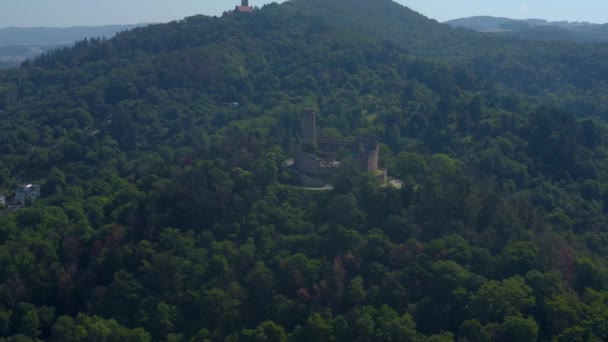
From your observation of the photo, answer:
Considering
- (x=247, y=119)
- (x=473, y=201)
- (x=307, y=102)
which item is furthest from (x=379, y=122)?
(x=473, y=201)

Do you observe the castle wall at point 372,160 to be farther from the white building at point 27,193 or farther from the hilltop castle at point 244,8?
the hilltop castle at point 244,8

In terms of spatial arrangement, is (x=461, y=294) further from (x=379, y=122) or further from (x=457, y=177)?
(x=379, y=122)

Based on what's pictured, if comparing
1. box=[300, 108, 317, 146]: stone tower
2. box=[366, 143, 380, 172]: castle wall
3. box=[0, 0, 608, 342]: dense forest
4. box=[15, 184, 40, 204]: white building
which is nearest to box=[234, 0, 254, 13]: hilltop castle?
box=[0, 0, 608, 342]: dense forest

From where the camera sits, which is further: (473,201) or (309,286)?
(473,201)

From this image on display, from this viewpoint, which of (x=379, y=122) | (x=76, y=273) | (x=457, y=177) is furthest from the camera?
(x=379, y=122)

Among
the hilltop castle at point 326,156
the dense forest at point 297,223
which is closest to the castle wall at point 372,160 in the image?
the hilltop castle at point 326,156

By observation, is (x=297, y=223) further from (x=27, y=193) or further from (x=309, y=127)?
(x=27, y=193)

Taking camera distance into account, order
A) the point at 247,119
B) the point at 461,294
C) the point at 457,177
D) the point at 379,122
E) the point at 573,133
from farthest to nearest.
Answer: the point at 247,119 → the point at 379,122 → the point at 573,133 → the point at 457,177 → the point at 461,294

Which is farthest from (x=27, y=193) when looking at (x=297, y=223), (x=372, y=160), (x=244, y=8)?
(x=244, y=8)
